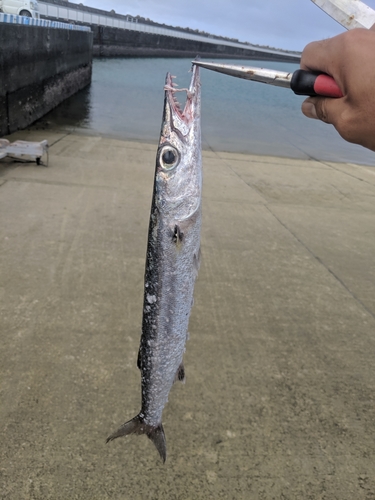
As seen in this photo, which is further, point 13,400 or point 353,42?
point 13,400

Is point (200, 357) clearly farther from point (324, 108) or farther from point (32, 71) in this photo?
point (32, 71)

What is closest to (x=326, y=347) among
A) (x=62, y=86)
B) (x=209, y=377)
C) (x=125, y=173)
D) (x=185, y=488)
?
(x=209, y=377)

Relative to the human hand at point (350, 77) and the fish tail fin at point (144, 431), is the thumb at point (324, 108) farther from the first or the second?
the fish tail fin at point (144, 431)

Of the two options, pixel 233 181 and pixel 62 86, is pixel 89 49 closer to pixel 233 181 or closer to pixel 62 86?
pixel 62 86

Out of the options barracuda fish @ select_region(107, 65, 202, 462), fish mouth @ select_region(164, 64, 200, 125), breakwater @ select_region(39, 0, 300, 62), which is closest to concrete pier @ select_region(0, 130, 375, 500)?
barracuda fish @ select_region(107, 65, 202, 462)

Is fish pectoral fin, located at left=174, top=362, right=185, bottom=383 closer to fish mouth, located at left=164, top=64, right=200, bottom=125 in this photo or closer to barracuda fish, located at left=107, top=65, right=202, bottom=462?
barracuda fish, located at left=107, top=65, right=202, bottom=462

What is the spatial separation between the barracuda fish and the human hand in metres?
0.51

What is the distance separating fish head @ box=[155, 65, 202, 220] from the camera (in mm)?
1665

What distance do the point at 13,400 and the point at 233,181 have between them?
19.3 ft

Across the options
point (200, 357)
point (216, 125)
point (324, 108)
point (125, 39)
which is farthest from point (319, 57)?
point (125, 39)

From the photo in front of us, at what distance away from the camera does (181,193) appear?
1.72 m

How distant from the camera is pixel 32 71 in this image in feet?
40.5

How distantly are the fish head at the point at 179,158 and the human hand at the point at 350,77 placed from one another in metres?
0.49

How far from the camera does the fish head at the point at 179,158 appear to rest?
167cm
